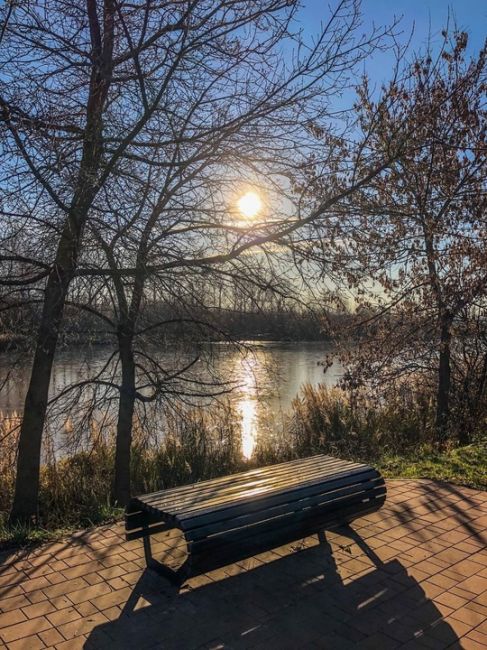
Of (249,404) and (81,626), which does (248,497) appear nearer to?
(81,626)

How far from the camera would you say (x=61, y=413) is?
6.46 meters

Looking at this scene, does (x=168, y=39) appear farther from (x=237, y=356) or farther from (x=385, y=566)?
(x=385, y=566)

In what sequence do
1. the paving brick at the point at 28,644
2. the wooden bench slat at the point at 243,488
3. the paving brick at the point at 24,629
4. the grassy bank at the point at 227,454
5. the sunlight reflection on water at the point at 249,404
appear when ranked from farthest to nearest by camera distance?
the sunlight reflection on water at the point at 249,404, the grassy bank at the point at 227,454, the wooden bench slat at the point at 243,488, the paving brick at the point at 24,629, the paving brick at the point at 28,644

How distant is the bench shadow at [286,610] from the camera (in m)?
3.05

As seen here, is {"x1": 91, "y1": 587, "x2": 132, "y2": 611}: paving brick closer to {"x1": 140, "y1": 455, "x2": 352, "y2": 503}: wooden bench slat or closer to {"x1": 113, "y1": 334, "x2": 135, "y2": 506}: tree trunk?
{"x1": 140, "y1": 455, "x2": 352, "y2": 503}: wooden bench slat

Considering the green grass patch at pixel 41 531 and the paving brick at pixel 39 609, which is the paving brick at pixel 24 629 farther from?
the green grass patch at pixel 41 531

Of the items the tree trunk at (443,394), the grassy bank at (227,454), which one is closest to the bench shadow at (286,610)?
the grassy bank at (227,454)

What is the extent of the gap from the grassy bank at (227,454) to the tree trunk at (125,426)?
22 cm

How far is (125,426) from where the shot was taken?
652cm

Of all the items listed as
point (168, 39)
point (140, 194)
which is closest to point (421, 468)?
point (140, 194)

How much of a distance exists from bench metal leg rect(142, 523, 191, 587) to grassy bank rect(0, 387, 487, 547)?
39.6 inches

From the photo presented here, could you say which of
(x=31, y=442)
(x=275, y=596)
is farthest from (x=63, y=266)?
(x=275, y=596)

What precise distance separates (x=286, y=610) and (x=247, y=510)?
55 centimetres

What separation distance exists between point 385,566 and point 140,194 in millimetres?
3131
